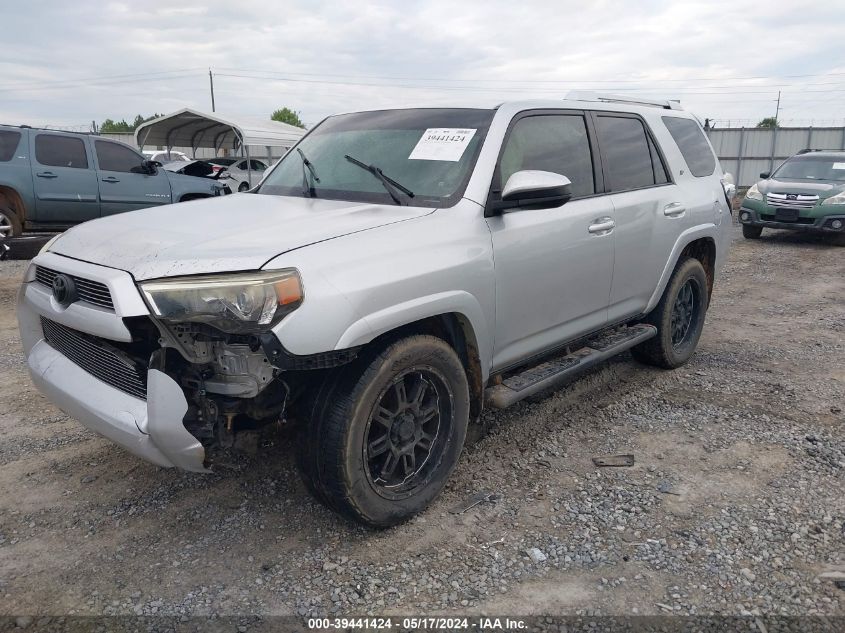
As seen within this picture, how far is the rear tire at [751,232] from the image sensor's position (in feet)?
41.8

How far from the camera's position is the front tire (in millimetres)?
2639

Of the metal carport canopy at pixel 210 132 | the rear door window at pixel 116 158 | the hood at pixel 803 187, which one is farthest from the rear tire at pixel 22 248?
the metal carport canopy at pixel 210 132

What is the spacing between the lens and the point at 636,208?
4227 millimetres

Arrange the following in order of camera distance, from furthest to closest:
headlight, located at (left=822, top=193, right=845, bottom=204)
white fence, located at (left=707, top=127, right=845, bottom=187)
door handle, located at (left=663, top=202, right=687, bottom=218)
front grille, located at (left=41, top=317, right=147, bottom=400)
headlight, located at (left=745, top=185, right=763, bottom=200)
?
1. white fence, located at (left=707, top=127, right=845, bottom=187)
2. headlight, located at (left=745, top=185, right=763, bottom=200)
3. headlight, located at (left=822, top=193, right=845, bottom=204)
4. door handle, located at (left=663, top=202, right=687, bottom=218)
5. front grille, located at (left=41, top=317, right=147, bottom=400)

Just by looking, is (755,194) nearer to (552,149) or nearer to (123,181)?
(552,149)

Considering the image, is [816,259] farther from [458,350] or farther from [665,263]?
[458,350]

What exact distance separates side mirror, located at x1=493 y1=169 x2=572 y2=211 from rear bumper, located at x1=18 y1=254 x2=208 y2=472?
→ 1.71m

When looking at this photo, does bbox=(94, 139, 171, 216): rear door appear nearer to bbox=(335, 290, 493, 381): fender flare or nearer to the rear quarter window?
the rear quarter window

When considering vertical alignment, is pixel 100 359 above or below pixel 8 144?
below

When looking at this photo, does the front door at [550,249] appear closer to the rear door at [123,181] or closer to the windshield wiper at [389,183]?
the windshield wiper at [389,183]

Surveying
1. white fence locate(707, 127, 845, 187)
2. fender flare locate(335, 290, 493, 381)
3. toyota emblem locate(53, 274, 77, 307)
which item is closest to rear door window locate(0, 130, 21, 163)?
toyota emblem locate(53, 274, 77, 307)

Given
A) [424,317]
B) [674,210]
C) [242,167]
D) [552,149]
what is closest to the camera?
[424,317]

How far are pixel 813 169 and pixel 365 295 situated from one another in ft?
41.5

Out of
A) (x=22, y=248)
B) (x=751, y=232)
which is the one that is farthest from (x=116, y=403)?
(x=751, y=232)
